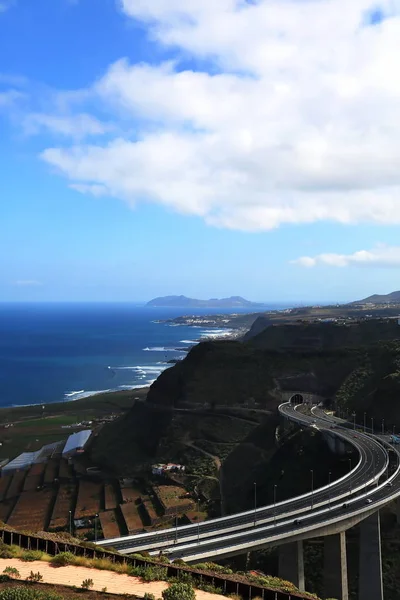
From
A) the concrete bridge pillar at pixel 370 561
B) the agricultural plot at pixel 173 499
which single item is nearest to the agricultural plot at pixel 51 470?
the agricultural plot at pixel 173 499

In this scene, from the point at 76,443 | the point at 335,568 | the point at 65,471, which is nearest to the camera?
the point at 335,568

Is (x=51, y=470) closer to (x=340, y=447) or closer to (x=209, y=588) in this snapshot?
(x=340, y=447)

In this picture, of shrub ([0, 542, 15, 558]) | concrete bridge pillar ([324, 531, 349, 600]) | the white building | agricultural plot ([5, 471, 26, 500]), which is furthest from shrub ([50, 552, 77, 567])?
the white building

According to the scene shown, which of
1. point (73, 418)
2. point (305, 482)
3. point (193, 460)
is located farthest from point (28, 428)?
point (305, 482)

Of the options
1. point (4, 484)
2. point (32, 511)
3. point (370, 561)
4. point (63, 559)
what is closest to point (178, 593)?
point (63, 559)

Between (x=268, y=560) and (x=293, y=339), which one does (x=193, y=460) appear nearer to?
→ (x=268, y=560)

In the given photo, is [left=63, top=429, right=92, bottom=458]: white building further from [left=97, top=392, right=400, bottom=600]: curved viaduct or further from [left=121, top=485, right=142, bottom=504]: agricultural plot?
[left=97, top=392, right=400, bottom=600]: curved viaduct
